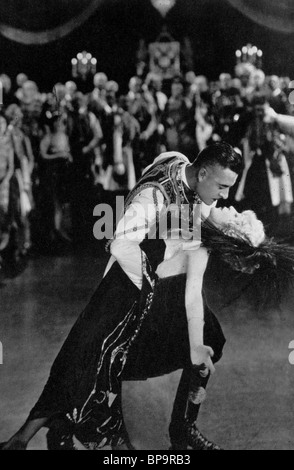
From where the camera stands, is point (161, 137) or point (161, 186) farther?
point (161, 137)

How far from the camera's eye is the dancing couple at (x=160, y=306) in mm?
4488

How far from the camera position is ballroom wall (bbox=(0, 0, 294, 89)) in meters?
4.71

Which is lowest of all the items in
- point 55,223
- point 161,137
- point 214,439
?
point 214,439

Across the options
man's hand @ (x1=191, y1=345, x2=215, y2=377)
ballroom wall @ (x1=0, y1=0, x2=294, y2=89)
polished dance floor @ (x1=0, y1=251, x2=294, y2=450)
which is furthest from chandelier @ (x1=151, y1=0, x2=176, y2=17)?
man's hand @ (x1=191, y1=345, x2=215, y2=377)

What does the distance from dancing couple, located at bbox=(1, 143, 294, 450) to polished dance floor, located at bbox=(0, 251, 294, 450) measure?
3.4 inches

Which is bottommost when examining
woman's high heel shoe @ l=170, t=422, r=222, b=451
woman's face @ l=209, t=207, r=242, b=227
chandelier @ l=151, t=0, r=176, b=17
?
woman's high heel shoe @ l=170, t=422, r=222, b=451

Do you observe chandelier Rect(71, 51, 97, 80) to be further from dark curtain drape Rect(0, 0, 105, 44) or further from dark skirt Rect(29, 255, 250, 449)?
dark skirt Rect(29, 255, 250, 449)

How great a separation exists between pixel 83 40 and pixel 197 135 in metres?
1.18

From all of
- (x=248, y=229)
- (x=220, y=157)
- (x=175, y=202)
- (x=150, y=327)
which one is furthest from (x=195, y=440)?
(x=220, y=157)

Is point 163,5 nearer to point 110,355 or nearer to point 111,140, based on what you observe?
point 111,140

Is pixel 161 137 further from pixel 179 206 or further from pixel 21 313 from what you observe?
pixel 21 313

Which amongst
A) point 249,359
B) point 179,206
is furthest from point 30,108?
point 249,359

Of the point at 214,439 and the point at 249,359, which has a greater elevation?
the point at 249,359

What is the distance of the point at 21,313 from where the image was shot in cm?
473
